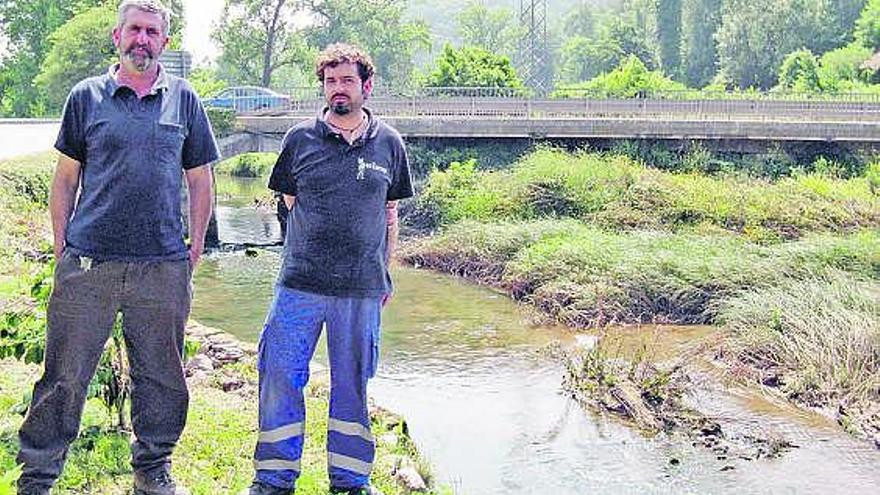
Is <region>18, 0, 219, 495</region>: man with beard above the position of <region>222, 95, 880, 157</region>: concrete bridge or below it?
above

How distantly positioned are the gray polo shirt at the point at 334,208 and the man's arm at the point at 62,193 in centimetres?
81

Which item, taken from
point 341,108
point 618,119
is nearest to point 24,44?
point 618,119

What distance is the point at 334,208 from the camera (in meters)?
4.26

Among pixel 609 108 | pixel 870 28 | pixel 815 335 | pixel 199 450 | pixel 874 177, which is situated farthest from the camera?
pixel 870 28

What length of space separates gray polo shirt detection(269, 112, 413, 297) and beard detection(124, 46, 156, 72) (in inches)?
27.5

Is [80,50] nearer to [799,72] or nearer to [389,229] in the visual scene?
[799,72]

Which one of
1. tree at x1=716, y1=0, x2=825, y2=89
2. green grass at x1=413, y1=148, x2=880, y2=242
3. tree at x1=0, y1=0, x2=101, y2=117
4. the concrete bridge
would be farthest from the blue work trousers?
tree at x1=716, y1=0, x2=825, y2=89

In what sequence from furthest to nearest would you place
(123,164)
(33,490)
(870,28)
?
(870,28) → (33,490) → (123,164)

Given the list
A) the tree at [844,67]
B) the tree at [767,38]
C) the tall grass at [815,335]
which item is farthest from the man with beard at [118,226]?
the tree at [767,38]

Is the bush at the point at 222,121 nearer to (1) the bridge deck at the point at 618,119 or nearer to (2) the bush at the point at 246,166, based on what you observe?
(1) the bridge deck at the point at 618,119

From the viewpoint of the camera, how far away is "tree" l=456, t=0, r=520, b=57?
83.2m

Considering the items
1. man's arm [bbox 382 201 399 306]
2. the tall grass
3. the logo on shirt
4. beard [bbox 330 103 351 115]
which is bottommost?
the tall grass

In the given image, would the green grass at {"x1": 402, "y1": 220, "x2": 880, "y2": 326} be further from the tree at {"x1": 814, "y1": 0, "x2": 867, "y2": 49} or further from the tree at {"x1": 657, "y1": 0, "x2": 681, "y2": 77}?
the tree at {"x1": 657, "y1": 0, "x2": 681, "y2": 77}

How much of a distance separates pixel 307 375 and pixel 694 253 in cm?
1110
